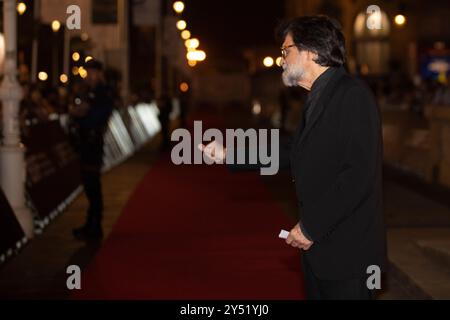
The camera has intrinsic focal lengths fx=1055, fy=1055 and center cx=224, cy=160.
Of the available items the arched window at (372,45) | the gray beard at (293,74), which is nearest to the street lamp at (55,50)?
the gray beard at (293,74)

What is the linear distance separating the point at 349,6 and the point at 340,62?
87295 millimetres

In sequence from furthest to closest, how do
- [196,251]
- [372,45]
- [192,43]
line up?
[372,45] → [192,43] → [196,251]

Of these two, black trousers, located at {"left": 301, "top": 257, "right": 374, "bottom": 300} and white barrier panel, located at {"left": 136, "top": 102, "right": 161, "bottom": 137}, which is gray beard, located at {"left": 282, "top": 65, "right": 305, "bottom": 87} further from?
white barrier panel, located at {"left": 136, "top": 102, "right": 161, "bottom": 137}

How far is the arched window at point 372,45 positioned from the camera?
290ft

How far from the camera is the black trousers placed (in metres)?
4.81

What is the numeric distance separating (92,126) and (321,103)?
774 cm

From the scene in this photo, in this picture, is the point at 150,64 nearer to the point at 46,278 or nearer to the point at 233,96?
the point at 233,96

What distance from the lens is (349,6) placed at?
90562 mm

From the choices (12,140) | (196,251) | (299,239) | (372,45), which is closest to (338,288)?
(299,239)

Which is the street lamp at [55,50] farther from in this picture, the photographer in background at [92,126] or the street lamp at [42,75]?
the photographer in background at [92,126]

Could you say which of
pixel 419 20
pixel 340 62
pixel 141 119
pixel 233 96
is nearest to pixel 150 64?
pixel 419 20

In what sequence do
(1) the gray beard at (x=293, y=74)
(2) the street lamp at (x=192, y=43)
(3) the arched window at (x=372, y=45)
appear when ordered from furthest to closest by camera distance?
1. (3) the arched window at (x=372, y=45)
2. (2) the street lamp at (x=192, y=43)
3. (1) the gray beard at (x=293, y=74)

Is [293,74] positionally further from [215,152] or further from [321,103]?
[215,152]

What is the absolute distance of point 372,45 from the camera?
8950 cm
